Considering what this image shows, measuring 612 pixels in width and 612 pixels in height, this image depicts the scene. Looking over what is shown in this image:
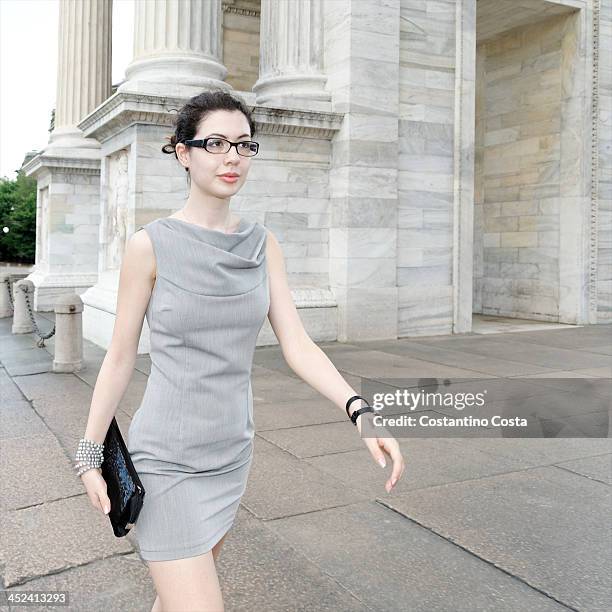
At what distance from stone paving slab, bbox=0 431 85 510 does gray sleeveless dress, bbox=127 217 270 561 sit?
256 centimetres

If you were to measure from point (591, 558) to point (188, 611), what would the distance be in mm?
2396

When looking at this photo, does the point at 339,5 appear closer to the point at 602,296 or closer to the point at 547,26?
the point at 547,26

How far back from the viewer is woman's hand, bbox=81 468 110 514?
2.02 metres

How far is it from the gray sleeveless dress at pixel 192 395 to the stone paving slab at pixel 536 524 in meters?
1.84

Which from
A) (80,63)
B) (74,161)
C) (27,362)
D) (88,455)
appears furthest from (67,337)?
(80,63)

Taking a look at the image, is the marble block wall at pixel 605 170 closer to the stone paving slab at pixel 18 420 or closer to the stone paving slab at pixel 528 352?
the stone paving slab at pixel 528 352

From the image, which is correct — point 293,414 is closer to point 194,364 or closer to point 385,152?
point 194,364

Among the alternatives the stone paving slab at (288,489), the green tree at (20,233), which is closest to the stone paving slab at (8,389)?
the stone paving slab at (288,489)

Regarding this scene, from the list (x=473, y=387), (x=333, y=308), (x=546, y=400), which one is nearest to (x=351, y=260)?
(x=333, y=308)

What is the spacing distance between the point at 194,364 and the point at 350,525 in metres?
2.18

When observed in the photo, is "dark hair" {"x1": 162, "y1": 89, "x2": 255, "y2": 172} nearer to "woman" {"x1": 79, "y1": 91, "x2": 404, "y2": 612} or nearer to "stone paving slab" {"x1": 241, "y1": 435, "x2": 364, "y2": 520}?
"woman" {"x1": 79, "y1": 91, "x2": 404, "y2": 612}

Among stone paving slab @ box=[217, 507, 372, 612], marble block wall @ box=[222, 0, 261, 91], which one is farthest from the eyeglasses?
marble block wall @ box=[222, 0, 261, 91]

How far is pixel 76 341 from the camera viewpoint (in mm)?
8758

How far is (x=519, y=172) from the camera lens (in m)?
15.5
